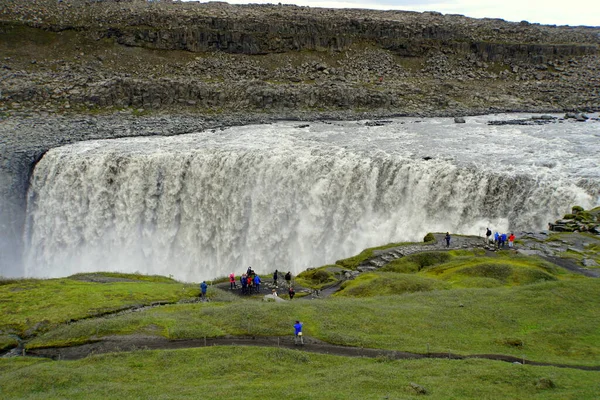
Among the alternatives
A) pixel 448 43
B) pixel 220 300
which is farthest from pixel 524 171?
pixel 448 43

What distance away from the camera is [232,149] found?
58250 millimetres

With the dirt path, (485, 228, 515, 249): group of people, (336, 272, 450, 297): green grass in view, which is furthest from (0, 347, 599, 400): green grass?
(485, 228, 515, 249): group of people

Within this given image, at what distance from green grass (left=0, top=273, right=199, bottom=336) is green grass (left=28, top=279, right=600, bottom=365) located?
2.24m

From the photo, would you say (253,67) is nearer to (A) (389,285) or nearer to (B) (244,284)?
(B) (244,284)

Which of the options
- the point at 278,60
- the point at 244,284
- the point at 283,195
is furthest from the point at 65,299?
the point at 278,60

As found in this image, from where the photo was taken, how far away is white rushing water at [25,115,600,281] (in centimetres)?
4528

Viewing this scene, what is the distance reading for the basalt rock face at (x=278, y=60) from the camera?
86938 millimetres

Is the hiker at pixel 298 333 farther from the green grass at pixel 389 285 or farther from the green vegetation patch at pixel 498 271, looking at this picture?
the green vegetation patch at pixel 498 271

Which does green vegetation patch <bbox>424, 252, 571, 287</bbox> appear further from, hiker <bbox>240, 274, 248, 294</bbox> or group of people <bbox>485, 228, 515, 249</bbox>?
hiker <bbox>240, 274, 248, 294</bbox>

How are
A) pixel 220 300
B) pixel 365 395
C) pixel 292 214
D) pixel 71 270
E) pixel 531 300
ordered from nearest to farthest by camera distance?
pixel 365 395 < pixel 531 300 < pixel 220 300 < pixel 292 214 < pixel 71 270

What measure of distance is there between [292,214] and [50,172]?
26.8 m

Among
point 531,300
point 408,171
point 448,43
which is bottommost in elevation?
point 531,300

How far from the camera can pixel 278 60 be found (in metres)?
106

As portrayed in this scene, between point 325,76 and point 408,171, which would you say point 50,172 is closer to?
point 408,171
